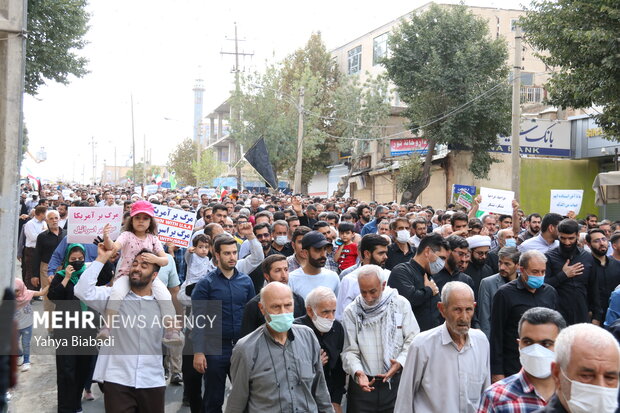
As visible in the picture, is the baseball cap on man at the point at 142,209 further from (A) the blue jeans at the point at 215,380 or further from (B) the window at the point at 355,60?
(B) the window at the point at 355,60

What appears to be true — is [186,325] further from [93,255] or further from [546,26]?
[546,26]

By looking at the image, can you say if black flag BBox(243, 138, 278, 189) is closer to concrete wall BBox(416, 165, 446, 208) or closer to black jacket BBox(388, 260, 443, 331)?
concrete wall BBox(416, 165, 446, 208)

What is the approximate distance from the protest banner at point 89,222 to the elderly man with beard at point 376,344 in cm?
365

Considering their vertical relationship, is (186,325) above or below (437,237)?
below

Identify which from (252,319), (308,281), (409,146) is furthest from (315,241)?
(409,146)

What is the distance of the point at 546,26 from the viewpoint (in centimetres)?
1670

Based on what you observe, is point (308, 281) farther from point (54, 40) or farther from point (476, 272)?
point (54, 40)

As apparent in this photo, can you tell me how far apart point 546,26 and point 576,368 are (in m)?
→ 15.6

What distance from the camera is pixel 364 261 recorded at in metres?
6.73

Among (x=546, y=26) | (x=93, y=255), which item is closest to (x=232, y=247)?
(x=93, y=255)

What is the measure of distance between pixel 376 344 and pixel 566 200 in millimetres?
10417

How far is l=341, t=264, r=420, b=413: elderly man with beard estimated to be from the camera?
5281 mm

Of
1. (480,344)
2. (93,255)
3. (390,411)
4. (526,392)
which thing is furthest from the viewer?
(93,255)

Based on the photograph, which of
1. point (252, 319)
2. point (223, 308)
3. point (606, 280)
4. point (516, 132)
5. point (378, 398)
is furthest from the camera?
point (516, 132)
